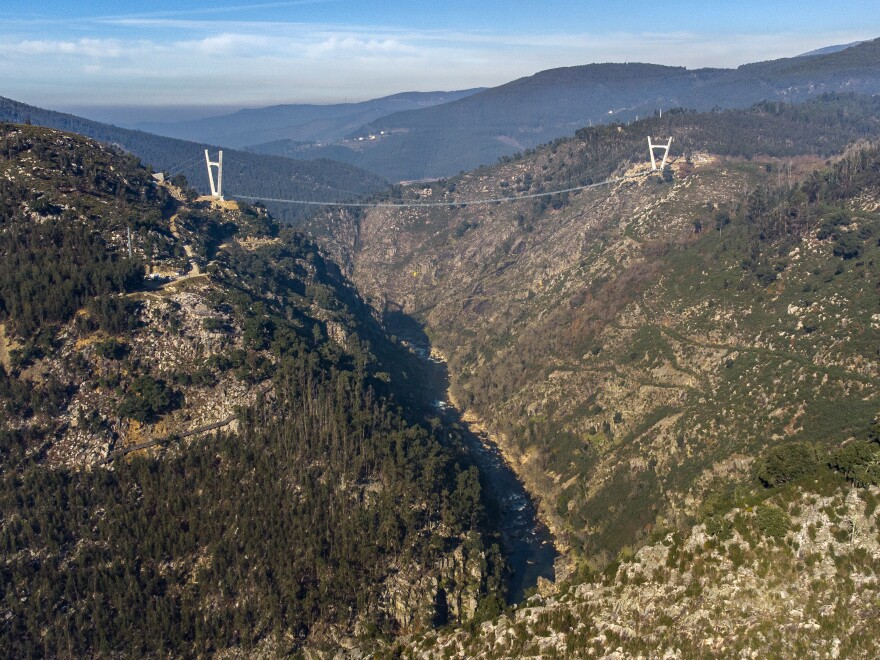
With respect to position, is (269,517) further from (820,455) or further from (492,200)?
(492,200)

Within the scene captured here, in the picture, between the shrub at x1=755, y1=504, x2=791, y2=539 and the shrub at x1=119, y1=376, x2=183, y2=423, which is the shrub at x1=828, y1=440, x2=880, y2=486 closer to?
the shrub at x1=755, y1=504, x2=791, y2=539

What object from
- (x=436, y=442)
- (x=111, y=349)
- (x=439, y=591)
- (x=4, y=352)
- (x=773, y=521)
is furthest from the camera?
(x=436, y=442)

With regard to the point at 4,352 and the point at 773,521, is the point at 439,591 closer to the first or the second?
the point at 773,521

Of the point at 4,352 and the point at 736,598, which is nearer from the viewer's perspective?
the point at 736,598

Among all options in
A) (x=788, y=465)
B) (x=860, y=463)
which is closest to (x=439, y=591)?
(x=788, y=465)

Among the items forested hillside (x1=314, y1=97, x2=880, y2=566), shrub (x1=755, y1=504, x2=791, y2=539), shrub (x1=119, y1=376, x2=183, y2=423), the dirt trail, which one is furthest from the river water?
Result: the dirt trail

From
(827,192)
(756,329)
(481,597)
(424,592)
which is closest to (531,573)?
(481,597)
